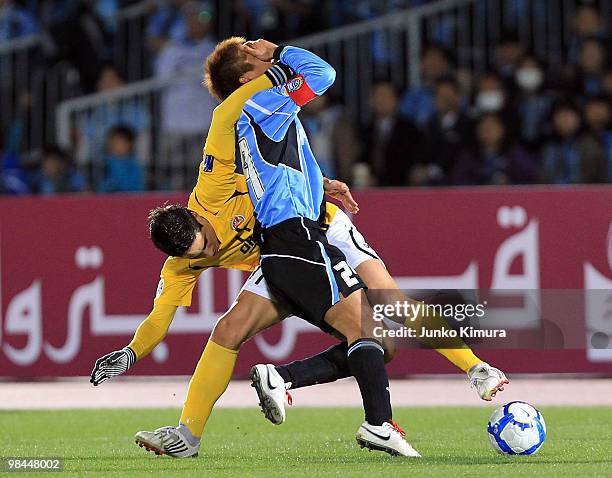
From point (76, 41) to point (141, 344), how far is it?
950cm

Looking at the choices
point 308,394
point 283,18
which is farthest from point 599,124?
point 283,18

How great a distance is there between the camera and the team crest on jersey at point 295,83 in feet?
25.7

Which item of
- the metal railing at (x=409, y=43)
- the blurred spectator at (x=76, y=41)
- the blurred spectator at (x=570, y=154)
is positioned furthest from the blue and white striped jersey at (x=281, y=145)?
the blurred spectator at (x=76, y=41)

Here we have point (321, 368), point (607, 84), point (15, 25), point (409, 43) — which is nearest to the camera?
point (321, 368)

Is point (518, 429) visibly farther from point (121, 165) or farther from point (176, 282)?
point (121, 165)

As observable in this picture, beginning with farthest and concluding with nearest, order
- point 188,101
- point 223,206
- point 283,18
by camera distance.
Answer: point 283,18 < point 188,101 < point 223,206

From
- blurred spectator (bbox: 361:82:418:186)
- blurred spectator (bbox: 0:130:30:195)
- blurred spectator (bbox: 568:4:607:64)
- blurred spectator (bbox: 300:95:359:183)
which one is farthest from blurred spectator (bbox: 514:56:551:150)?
blurred spectator (bbox: 0:130:30:195)

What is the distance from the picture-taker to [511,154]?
14.2 meters

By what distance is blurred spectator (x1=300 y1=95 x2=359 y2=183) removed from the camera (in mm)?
14844

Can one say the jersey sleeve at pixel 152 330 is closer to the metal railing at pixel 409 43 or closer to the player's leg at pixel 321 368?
the player's leg at pixel 321 368

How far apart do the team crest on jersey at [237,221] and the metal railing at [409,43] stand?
7563mm

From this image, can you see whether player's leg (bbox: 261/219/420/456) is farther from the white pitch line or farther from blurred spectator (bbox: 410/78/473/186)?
blurred spectator (bbox: 410/78/473/186)

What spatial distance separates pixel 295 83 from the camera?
7828mm

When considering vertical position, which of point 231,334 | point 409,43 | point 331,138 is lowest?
point 231,334
